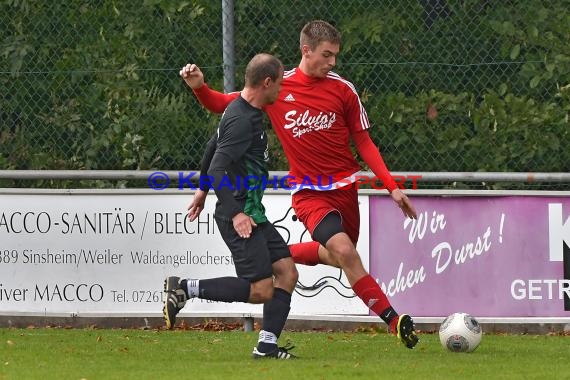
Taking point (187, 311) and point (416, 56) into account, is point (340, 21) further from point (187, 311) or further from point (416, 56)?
point (187, 311)

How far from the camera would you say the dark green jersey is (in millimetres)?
7641

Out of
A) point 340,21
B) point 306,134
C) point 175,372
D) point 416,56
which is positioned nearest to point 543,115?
point 416,56

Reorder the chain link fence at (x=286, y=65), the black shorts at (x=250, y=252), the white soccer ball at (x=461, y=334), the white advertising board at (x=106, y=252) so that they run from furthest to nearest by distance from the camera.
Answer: the chain link fence at (x=286, y=65) < the white advertising board at (x=106, y=252) < the white soccer ball at (x=461, y=334) < the black shorts at (x=250, y=252)

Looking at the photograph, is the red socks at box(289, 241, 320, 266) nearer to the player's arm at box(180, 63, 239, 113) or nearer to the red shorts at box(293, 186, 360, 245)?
the red shorts at box(293, 186, 360, 245)

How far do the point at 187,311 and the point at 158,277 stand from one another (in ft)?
1.14

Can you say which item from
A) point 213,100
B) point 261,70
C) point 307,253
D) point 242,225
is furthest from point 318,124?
point 242,225

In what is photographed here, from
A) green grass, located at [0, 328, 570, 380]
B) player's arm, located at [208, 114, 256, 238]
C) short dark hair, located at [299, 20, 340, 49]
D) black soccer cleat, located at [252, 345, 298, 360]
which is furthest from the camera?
short dark hair, located at [299, 20, 340, 49]

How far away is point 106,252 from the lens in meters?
10.7

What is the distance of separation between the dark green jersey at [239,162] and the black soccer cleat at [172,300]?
0.50m

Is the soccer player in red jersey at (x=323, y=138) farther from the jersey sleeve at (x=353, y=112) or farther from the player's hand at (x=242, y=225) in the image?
the player's hand at (x=242, y=225)

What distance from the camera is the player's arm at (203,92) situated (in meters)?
8.36

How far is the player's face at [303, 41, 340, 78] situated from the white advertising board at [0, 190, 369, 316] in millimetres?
1820

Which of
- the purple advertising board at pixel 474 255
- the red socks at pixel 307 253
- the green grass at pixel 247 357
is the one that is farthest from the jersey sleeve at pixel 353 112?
the purple advertising board at pixel 474 255

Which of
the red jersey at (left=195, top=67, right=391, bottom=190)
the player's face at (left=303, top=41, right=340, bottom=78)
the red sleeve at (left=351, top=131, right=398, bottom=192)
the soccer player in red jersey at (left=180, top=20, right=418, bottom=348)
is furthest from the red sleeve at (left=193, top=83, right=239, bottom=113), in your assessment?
the red sleeve at (left=351, top=131, right=398, bottom=192)
